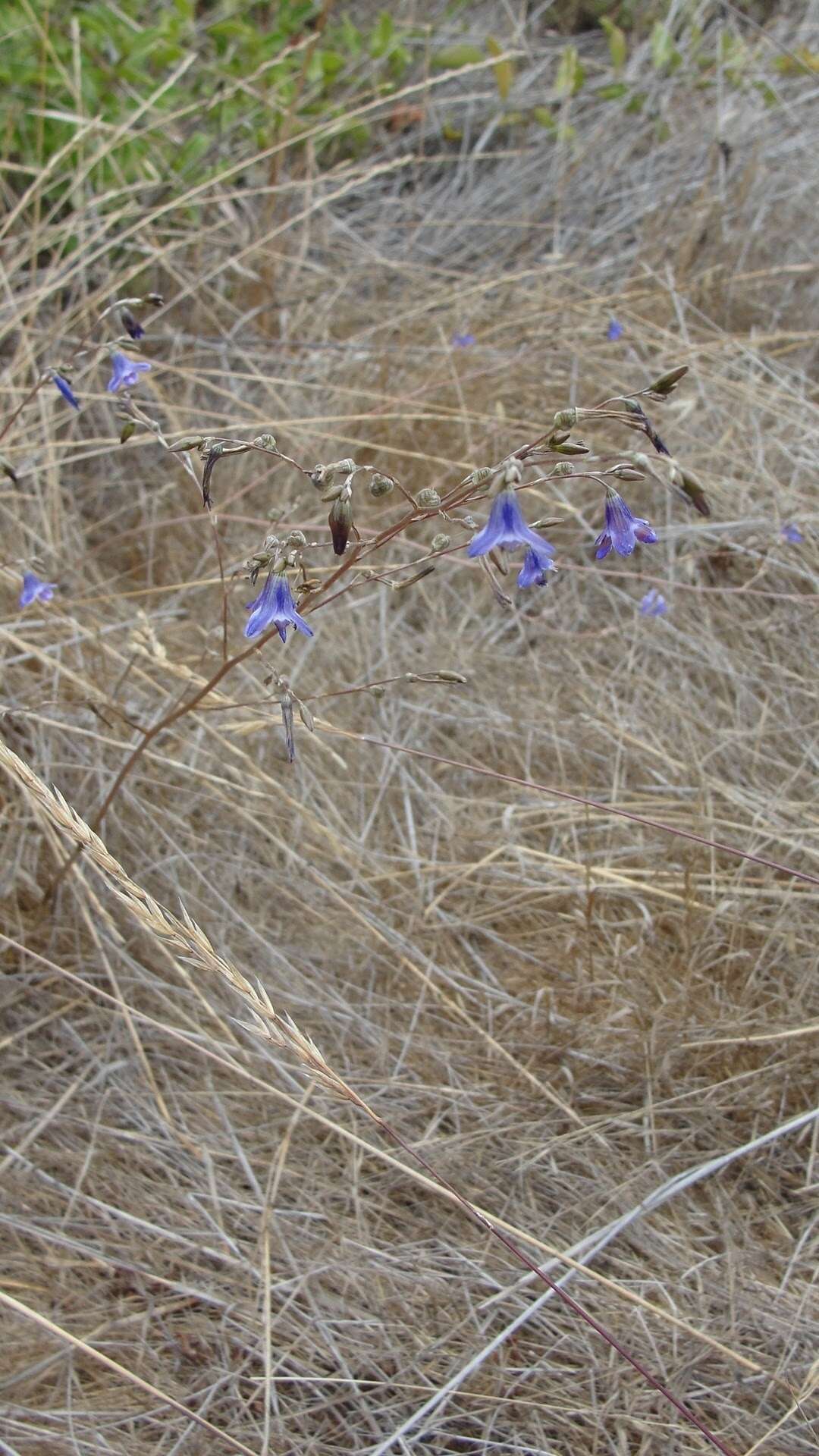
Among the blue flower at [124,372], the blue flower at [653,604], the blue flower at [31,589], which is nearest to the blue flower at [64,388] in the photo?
the blue flower at [124,372]

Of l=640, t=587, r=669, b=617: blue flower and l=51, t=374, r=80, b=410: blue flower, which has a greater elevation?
l=51, t=374, r=80, b=410: blue flower

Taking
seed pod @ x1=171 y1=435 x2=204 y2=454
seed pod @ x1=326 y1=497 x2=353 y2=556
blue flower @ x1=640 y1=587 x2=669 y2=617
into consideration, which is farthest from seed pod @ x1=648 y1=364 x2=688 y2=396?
blue flower @ x1=640 y1=587 x2=669 y2=617

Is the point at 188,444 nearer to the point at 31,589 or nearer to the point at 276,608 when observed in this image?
the point at 276,608

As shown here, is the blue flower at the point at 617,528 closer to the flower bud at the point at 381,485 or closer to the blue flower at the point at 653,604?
the flower bud at the point at 381,485

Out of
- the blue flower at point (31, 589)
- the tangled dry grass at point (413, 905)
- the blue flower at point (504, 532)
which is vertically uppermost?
the blue flower at point (504, 532)

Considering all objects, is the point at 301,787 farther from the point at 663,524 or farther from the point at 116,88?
the point at 116,88

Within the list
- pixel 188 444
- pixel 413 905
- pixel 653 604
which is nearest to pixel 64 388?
pixel 188 444

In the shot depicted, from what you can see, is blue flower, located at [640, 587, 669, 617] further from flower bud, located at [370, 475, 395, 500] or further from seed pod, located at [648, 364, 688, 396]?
flower bud, located at [370, 475, 395, 500]

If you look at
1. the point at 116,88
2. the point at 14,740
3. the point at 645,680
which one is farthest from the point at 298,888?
the point at 116,88
